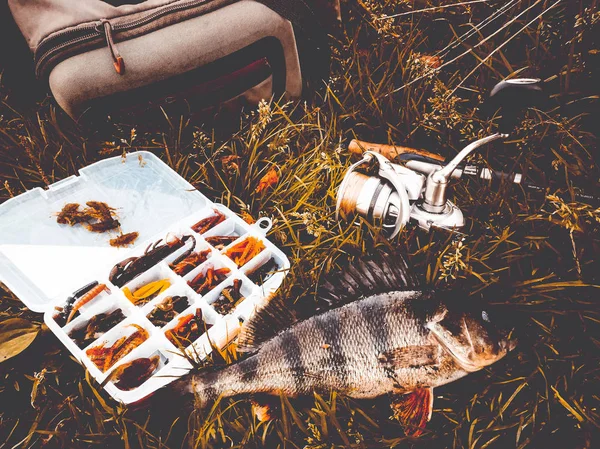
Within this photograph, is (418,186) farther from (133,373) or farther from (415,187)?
(133,373)

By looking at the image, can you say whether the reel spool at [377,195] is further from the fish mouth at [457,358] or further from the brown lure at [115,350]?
the brown lure at [115,350]

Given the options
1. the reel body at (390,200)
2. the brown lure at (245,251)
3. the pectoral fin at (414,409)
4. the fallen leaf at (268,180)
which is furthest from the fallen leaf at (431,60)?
the pectoral fin at (414,409)

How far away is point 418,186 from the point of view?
2.11 metres

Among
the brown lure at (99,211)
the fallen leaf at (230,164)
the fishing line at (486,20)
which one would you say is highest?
the fishing line at (486,20)

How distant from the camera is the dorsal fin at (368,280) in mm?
1948

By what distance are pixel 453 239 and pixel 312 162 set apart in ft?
2.99

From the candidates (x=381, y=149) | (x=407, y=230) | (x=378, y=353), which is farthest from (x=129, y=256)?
(x=381, y=149)

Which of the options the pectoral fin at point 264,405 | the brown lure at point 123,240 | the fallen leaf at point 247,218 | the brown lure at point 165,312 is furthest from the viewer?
the fallen leaf at point 247,218

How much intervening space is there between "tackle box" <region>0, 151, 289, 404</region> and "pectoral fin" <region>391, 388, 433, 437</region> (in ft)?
2.35

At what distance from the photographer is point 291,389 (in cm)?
187

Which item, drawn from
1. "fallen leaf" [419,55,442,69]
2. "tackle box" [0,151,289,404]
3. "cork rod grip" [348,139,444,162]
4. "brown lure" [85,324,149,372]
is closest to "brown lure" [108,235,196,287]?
"tackle box" [0,151,289,404]

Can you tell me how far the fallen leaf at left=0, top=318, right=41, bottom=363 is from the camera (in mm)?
1975

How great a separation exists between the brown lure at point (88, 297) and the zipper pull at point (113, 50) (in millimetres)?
1030

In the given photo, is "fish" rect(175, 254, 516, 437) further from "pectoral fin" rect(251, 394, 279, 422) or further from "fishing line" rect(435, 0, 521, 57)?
"fishing line" rect(435, 0, 521, 57)
